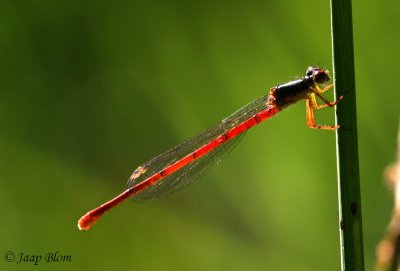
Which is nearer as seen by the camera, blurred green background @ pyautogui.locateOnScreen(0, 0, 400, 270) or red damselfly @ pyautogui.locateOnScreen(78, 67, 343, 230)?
blurred green background @ pyautogui.locateOnScreen(0, 0, 400, 270)

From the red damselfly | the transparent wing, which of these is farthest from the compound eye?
the transparent wing

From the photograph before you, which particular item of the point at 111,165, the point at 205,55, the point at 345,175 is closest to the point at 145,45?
the point at 205,55

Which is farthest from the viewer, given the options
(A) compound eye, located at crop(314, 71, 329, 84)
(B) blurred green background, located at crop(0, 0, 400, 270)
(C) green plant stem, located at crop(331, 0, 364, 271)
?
(A) compound eye, located at crop(314, 71, 329, 84)

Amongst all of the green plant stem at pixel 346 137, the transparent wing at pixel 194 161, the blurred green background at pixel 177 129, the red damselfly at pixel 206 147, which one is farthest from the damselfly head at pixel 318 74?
the green plant stem at pixel 346 137

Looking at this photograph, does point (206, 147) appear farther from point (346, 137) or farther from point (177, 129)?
point (346, 137)

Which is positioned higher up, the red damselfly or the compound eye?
the compound eye

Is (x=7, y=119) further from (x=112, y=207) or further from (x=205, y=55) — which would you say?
(x=205, y=55)

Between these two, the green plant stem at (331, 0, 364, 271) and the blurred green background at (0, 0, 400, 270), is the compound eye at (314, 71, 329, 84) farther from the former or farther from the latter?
the green plant stem at (331, 0, 364, 271)
